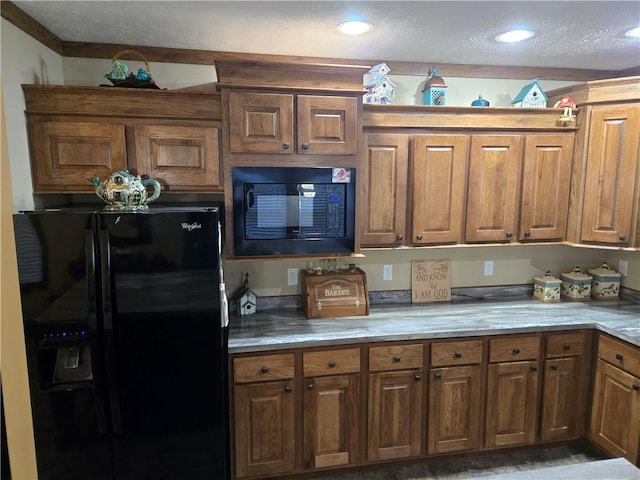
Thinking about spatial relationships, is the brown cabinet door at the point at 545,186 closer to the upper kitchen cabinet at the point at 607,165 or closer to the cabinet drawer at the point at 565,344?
the upper kitchen cabinet at the point at 607,165

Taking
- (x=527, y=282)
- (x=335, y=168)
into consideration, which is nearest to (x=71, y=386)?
(x=335, y=168)

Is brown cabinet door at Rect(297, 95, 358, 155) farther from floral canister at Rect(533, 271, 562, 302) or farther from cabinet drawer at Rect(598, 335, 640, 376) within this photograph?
cabinet drawer at Rect(598, 335, 640, 376)

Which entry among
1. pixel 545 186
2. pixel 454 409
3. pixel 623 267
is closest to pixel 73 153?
pixel 454 409

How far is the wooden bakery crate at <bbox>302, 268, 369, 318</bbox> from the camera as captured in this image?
264 centimetres

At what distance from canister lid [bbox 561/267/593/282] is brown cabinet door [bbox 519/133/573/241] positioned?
18.0 inches

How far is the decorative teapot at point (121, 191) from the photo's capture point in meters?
2.00

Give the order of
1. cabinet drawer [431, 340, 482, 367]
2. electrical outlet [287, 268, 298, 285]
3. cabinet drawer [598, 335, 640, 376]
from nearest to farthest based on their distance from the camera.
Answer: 1. cabinet drawer [598, 335, 640, 376]
2. cabinet drawer [431, 340, 482, 367]
3. electrical outlet [287, 268, 298, 285]

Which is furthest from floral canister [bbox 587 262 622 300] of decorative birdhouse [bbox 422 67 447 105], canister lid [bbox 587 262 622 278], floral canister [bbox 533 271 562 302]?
decorative birdhouse [bbox 422 67 447 105]

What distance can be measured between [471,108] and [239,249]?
1676mm

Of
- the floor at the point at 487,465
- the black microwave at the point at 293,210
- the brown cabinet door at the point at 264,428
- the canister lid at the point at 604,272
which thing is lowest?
the floor at the point at 487,465

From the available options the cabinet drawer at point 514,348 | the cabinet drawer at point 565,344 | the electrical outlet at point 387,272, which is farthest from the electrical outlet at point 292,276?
the cabinet drawer at point 565,344

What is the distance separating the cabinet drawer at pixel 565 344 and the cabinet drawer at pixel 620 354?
103mm

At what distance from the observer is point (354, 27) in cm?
211

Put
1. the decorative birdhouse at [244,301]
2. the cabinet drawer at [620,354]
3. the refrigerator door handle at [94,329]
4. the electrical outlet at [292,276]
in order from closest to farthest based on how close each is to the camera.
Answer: the refrigerator door handle at [94,329] → the cabinet drawer at [620,354] → the decorative birdhouse at [244,301] → the electrical outlet at [292,276]
